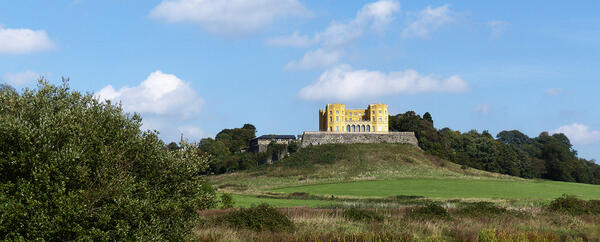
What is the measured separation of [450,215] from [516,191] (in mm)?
46860

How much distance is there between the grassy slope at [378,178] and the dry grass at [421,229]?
3682cm

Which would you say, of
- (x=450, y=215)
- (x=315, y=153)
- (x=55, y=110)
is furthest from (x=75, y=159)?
(x=315, y=153)

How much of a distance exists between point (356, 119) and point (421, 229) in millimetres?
121661

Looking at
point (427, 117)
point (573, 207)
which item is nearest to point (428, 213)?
point (573, 207)

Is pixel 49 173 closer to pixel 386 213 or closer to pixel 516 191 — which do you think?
pixel 386 213

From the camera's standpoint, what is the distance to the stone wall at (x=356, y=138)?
136 metres

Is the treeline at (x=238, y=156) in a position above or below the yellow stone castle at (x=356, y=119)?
below

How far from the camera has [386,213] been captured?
34.0 meters

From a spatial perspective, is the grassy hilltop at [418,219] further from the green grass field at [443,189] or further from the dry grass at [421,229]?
the green grass field at [443,189]

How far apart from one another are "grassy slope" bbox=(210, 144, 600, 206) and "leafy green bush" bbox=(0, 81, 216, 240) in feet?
162

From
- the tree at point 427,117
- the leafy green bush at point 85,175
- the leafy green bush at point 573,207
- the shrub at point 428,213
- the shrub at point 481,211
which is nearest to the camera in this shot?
the leafy green bush at point 85,175

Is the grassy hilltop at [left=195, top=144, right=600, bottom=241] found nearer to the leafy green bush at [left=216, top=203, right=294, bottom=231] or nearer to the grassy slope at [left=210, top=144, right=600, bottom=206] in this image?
the leafy green bush at [left=216, top=203, right=294, bottom=231]

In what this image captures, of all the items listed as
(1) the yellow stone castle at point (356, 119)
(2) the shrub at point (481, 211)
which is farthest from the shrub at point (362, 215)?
(1) the yellow stone castle at point (356, 119)

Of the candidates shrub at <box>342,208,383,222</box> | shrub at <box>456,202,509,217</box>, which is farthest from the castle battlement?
shrub at <box>342,208,383,222</box>
